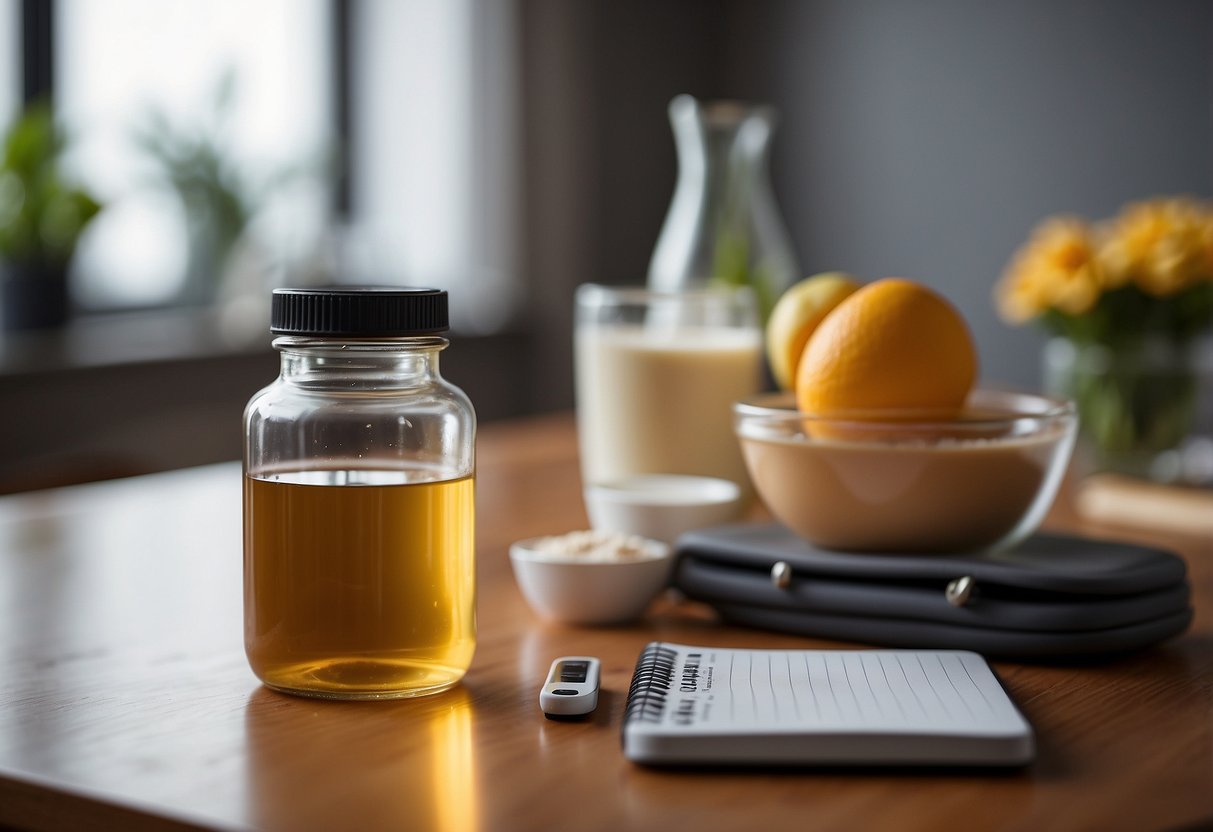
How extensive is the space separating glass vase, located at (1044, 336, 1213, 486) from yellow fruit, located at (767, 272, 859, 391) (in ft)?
1.84

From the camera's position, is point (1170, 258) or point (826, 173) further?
point (826, 173)

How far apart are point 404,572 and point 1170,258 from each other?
1072 millimetres

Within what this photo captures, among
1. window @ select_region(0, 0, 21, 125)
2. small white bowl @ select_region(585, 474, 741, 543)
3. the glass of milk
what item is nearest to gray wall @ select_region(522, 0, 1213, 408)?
window @ select_region(0, 0, 21, 125)

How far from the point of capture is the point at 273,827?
0.54 metres

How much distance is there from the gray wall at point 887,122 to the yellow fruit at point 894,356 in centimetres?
293

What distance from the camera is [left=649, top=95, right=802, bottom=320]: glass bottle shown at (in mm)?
1369

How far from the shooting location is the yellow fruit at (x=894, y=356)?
0.87 metres

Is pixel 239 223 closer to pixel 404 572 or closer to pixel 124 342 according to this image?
pixel 124 342

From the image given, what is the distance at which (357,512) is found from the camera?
71 centimetres

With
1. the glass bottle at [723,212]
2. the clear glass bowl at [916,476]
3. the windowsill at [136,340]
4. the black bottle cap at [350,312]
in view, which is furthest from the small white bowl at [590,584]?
the windowsill at [136,340]

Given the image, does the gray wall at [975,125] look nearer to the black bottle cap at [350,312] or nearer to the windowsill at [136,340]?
the windowsill at [136,340]

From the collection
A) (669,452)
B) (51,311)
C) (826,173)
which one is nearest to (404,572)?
(669,452)

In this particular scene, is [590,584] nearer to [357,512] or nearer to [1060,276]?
[357,512]

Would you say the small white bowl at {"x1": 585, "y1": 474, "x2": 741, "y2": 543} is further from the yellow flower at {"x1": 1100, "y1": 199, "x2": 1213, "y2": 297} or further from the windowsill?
the windowsill
